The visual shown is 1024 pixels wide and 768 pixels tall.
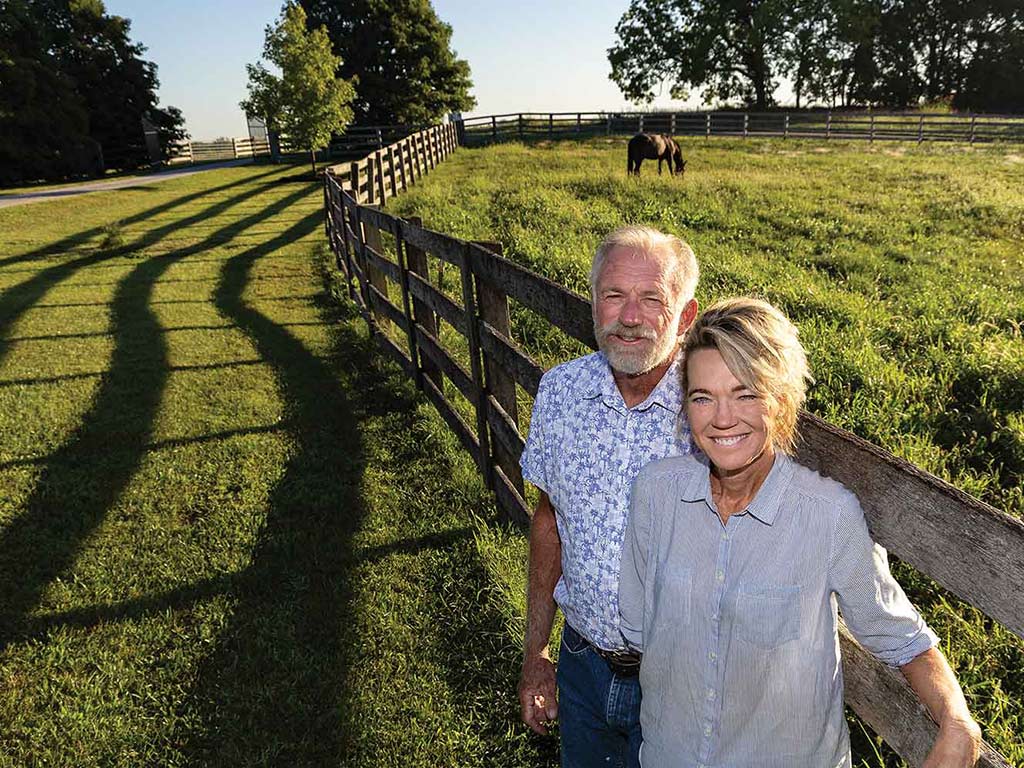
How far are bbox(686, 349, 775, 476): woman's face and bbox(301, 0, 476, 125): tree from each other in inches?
1806

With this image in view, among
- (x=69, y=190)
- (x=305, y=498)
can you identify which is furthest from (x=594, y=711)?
(x=69, y=190)

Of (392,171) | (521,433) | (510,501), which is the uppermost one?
(392,171)

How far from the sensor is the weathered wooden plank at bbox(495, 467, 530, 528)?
3.84 m

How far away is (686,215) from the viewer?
38.0ft

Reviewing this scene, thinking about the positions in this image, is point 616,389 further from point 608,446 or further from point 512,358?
point 512,358

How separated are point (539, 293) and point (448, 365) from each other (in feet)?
6.28

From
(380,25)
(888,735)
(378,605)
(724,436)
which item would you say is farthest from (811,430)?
(380,25)

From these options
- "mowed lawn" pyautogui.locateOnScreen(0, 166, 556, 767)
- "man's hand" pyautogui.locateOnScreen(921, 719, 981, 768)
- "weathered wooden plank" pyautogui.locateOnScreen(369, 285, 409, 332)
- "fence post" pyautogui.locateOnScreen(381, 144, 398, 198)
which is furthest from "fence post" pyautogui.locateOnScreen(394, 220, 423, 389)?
"fence post" pyautogui.locateOnScreen(381, 144, 398, 198)

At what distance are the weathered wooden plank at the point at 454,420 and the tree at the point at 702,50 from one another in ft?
154

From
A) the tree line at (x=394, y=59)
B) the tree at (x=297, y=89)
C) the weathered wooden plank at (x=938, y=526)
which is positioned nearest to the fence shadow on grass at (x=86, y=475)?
the weathered wooden plank at (x=938, y=526)

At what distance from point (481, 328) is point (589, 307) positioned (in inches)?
66.6

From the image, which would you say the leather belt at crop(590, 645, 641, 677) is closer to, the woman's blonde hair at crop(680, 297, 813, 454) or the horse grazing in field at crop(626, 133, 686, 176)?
the woman's blonde hair at crop(680, 297, 813, 454)

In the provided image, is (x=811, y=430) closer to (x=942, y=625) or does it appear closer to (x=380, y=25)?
(x=942, y=625)

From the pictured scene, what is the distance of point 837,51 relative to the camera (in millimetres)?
44969
